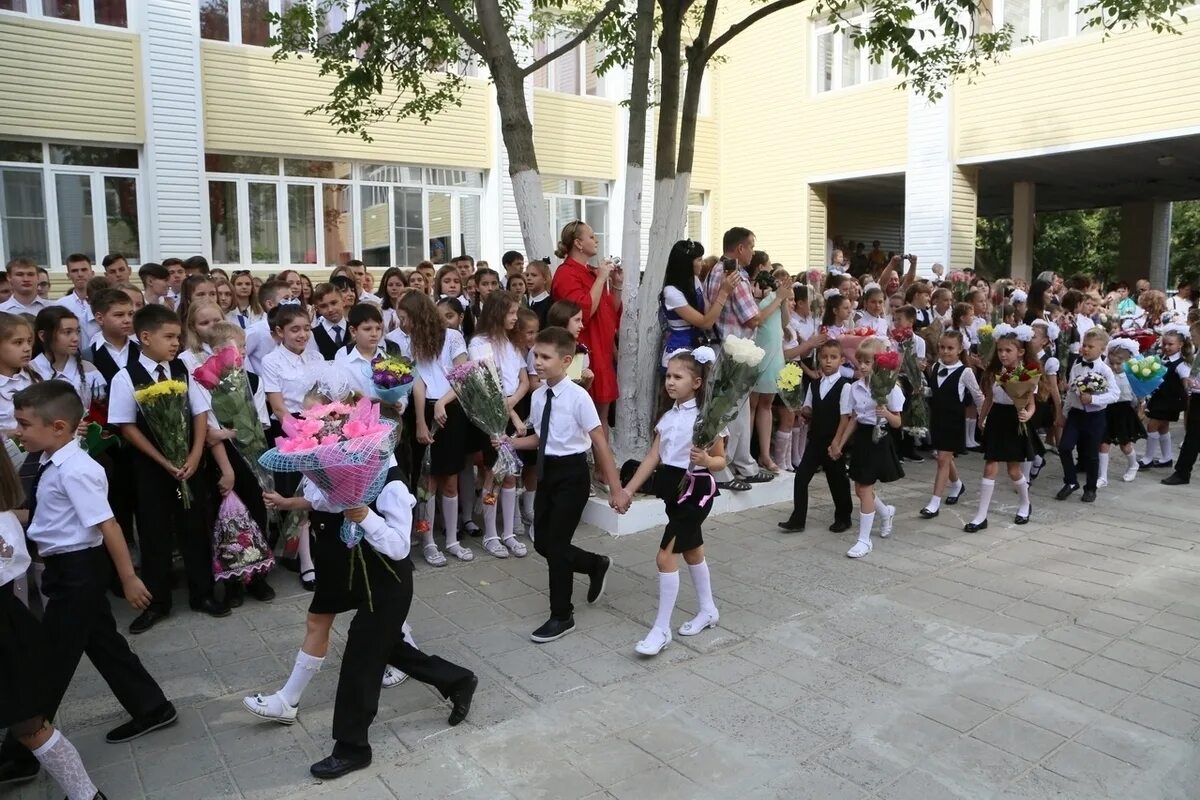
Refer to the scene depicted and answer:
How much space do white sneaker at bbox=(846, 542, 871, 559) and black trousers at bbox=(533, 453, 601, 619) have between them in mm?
2241

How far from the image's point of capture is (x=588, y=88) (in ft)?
61.4

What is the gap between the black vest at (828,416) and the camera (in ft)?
21.9

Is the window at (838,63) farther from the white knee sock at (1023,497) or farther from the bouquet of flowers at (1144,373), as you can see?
the white knee sock at (1023,497)

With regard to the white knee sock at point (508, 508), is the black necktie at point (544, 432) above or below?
above

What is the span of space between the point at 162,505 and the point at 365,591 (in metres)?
2.29

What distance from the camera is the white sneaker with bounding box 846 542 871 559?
20.0ft

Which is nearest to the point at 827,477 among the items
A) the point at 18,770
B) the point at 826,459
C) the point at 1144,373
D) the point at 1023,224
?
the point at 826,459

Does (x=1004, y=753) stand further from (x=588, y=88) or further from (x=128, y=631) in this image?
(x=588, y=88)

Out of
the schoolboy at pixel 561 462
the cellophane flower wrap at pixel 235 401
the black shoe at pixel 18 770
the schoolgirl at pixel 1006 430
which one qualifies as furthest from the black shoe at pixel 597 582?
the schoolgirl at pixel 1006 430

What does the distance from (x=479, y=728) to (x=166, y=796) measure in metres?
1.24

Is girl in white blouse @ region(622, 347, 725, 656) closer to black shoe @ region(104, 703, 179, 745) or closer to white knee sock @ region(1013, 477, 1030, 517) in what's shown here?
black shoe @ region(104, 703, 179, 745)

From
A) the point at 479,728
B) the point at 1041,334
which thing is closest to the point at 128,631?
the point at 479,728

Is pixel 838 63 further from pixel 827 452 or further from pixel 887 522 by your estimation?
pixel 887 522

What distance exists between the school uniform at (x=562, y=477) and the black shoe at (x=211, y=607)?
6.35 feet
